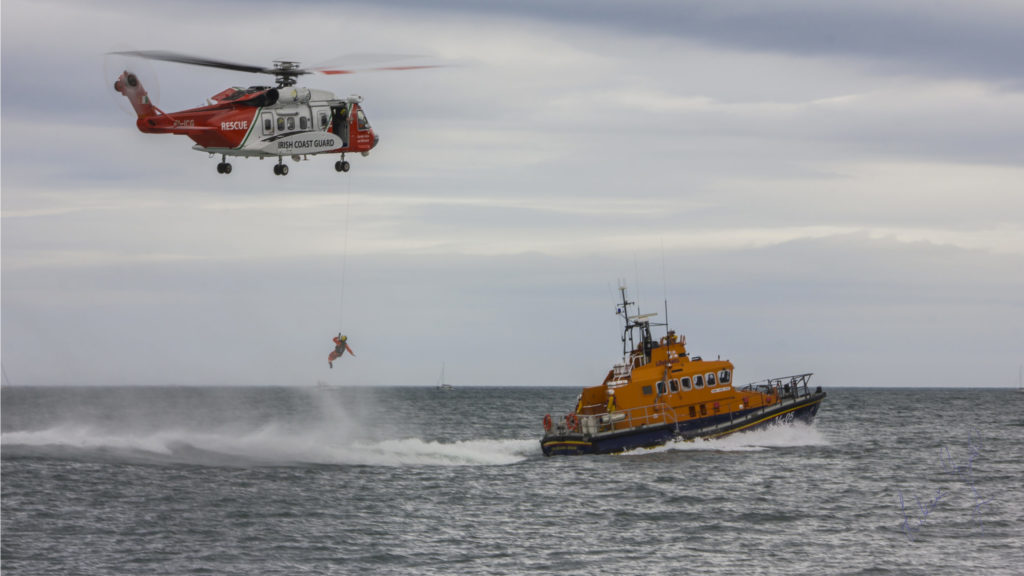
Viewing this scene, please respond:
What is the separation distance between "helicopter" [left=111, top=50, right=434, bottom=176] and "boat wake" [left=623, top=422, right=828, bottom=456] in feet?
59.1

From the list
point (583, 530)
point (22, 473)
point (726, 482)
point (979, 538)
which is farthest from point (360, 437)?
point (979, 538)

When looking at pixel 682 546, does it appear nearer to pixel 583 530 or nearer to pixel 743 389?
pixel 583 530

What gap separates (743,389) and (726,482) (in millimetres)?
9639

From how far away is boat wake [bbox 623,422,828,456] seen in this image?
3797 centimetres

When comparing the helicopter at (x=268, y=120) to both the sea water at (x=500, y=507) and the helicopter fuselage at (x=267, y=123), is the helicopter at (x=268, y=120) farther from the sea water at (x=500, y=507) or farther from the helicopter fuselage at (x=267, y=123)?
the sea water at (x=500, y=507)

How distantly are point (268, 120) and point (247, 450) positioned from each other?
933 inches

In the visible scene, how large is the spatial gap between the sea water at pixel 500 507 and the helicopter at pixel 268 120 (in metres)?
9.47

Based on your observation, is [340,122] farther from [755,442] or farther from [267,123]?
[755,442]

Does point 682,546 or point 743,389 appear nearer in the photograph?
point 682,546

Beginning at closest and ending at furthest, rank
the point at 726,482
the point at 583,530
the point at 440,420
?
the point at 583,530, the point at 726,482, the point at 440,420

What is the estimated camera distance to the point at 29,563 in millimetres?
23344

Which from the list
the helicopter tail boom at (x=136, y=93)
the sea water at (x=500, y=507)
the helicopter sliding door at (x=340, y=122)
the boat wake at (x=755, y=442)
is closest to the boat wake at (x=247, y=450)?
the sea water at (x=500, y=507)

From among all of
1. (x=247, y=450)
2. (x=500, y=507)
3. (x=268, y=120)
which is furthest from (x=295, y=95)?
(x=247, y=450)

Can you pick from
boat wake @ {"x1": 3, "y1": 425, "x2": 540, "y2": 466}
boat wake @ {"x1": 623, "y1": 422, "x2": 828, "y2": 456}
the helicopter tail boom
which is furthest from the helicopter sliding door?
→ boat wake @ {"x1": 3, "y1": 425, "x2": 540, "y2": 466}
